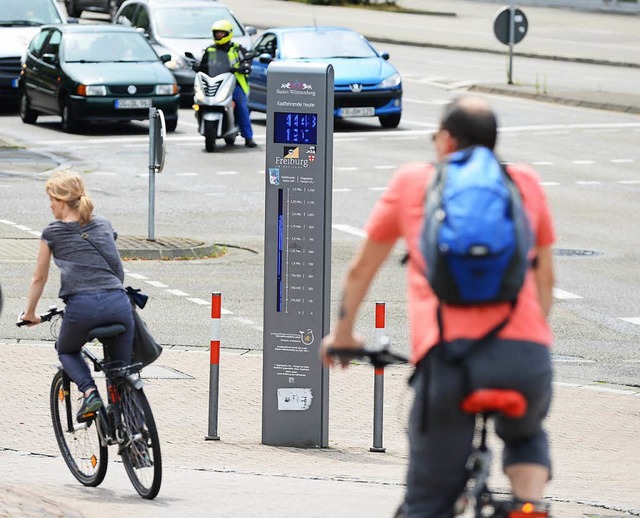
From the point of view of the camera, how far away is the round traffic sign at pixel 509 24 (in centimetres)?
3522

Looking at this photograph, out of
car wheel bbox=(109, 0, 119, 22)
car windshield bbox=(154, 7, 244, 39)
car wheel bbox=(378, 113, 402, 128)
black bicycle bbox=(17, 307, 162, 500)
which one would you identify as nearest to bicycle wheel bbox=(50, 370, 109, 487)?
black bicycle bbox=(17, 307, 162, 500)

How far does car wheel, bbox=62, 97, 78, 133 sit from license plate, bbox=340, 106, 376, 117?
431 centimetres

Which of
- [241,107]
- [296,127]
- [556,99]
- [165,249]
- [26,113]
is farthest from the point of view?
[556,99]

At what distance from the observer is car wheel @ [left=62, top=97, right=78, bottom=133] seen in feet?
87.5

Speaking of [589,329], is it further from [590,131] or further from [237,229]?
[590,131]

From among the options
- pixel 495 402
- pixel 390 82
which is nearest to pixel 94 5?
pixel 390 82

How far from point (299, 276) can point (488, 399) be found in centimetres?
512

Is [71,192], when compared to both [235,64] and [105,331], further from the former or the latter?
[235,64]

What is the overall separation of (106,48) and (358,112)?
425 centimetres

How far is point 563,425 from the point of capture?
Answer: 408 inches

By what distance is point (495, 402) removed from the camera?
4.45 m

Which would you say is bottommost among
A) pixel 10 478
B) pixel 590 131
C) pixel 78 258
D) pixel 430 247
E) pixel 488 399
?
pixel 590 131

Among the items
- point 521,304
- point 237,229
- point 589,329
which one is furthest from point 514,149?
point 521,304

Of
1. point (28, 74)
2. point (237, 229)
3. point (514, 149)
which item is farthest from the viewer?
point (28, 74)
